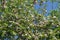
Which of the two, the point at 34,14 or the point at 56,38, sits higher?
the point at 34,14

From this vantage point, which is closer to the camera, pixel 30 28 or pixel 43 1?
pixel 30 28

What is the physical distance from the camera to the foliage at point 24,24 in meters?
6.79

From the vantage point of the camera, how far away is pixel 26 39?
267 inches

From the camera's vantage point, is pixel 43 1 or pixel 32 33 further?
pixel 43 1

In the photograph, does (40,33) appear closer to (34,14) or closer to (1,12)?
(34,14)

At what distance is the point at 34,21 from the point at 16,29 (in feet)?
1.94

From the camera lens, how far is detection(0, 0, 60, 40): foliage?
6.79m

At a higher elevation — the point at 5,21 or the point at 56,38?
the point at 5,21

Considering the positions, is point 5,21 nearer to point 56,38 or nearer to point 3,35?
point 3,35

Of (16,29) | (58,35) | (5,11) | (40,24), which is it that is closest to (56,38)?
(58,35)

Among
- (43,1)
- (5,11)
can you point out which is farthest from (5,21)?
(43,1)

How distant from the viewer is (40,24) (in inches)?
275

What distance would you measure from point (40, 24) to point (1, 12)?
1.15m

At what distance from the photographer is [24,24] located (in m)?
6.88
